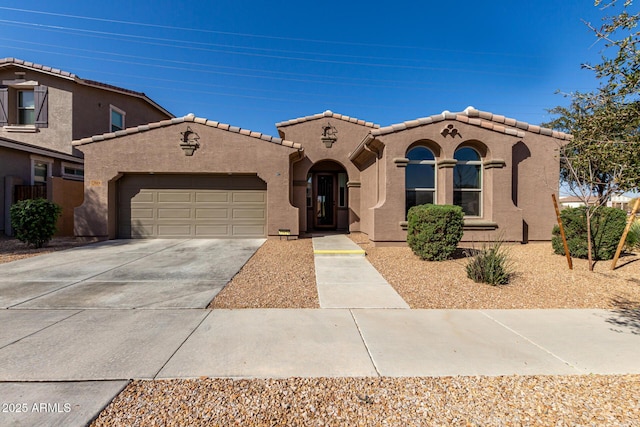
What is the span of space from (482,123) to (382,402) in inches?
381

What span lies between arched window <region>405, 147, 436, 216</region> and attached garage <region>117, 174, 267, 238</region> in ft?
20.5

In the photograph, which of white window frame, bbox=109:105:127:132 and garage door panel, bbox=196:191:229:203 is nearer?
garage door panel, bbox=196:191:229:203

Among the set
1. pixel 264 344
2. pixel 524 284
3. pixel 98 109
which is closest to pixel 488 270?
pixel 524 284

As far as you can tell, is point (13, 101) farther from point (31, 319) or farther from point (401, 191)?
point (401, 191)

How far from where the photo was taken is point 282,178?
10672 millimetres

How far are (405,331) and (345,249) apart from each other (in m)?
4.95

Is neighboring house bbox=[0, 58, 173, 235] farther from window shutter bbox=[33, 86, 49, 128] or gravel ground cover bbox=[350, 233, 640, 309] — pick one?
gravel ground cover bbox=[350, 233, 640, 309]

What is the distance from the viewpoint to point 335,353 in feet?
9.86

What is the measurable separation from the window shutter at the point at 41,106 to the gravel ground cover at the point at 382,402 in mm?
17190

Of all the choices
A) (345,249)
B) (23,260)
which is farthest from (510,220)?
(23,260)

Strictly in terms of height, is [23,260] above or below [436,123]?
below

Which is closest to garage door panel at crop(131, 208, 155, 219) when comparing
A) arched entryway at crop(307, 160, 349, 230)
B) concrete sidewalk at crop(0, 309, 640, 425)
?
arched entryway at crop(307, 160, 349, 230)

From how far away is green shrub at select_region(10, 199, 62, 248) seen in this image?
342 inches

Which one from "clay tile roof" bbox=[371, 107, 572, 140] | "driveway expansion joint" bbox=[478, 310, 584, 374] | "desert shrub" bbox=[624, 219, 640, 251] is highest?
"clay tile roof" bbox=[371, 107, 572, 140]
